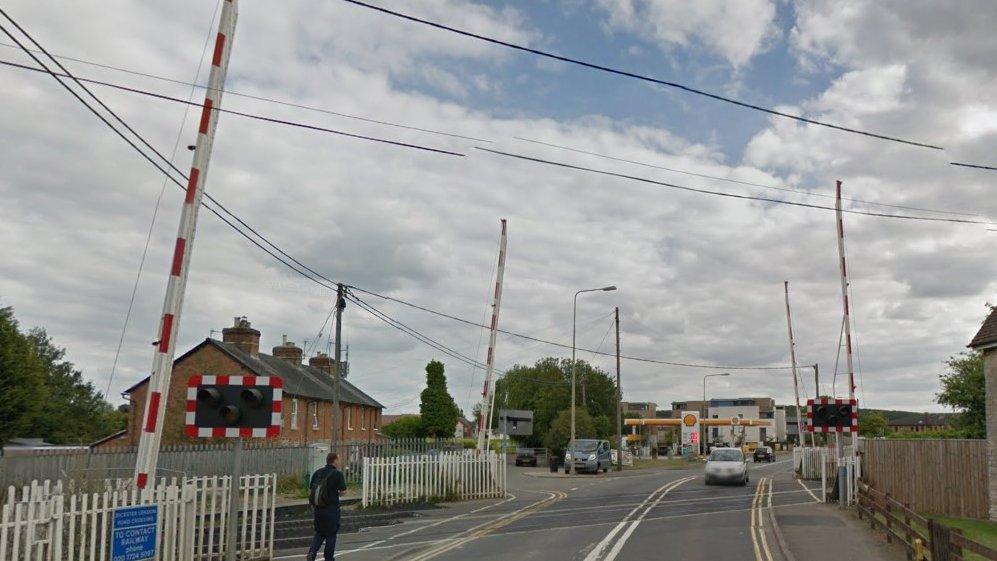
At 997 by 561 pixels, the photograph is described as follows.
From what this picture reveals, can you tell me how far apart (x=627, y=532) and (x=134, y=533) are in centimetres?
1060

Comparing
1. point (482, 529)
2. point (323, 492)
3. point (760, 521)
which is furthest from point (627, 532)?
point (323, 492)

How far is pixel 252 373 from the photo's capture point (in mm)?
38031

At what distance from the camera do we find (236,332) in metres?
44.9

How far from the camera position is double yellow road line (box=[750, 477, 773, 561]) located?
601 inches

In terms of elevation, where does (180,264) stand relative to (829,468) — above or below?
above

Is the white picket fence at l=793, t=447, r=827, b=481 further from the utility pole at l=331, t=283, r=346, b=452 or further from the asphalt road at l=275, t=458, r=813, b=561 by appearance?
the utility pole at l=331, t=283, r=346, b=452

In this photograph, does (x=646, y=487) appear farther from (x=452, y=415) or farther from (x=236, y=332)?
(x=236, y=332)

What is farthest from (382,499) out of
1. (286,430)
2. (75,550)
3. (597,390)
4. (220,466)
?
(597,390)

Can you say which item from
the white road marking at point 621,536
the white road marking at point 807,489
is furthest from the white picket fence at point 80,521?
the white road marking at point 807,489

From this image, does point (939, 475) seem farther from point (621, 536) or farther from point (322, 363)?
point (322, 363)

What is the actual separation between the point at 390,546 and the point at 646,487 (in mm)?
20708

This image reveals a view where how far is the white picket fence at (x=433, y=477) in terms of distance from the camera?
24.9 m

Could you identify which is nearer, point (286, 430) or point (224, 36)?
point (224, 36)

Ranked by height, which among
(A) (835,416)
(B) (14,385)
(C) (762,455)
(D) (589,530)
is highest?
(B) (14,385)
